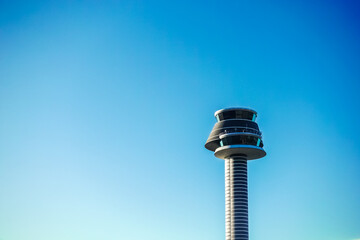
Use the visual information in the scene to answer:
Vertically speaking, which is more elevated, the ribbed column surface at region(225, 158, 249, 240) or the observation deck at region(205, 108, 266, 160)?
the observation deck at region(205, 108, 266, 160)

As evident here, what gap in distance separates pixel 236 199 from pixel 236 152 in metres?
17.2

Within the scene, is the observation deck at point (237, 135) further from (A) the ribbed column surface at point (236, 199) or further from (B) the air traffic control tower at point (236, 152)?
(A) the ribbed column surface at point (236, 199)

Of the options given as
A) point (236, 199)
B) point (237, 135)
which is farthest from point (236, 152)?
point (236, 199)

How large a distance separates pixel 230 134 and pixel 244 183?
18.9 m

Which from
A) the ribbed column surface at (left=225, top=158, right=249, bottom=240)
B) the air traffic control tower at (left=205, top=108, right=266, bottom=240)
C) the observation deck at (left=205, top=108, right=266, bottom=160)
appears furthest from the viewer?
the observation deck at (left=205, top=108, right=266, bottom=160)

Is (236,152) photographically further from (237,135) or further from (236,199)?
(236,199)

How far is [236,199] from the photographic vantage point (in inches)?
6358

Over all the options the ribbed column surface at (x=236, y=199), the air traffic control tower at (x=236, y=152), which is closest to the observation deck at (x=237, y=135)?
the air traffic control tower at (x=236, y=152)

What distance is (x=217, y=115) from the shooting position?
17038cm

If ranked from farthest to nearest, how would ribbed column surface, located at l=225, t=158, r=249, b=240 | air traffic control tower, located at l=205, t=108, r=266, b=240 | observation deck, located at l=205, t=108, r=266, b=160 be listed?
observation deck, located at l=205, t=108, r=266, b=160 < air traffic control tower, located at l=205, t=108, r=266, b=240 < ribbed column surface, located at l=225, t=158, r=249, b=240

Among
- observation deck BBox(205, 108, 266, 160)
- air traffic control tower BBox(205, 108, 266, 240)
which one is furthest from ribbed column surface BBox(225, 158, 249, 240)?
observation deck BBox(205, 108, 266, 160)

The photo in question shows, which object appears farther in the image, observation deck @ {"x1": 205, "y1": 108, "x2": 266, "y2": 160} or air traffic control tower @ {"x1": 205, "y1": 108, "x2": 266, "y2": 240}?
observation deck @ {"x1": 205, "y1": 108, "x2": 266, "y2": 160}

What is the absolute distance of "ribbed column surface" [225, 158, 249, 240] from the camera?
519 feet

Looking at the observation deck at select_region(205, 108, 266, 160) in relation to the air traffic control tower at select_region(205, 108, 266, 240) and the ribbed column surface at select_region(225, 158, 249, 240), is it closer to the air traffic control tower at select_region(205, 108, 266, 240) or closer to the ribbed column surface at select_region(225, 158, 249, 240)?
the air traffic control tower at select_region(205, 108, 266, 240)
